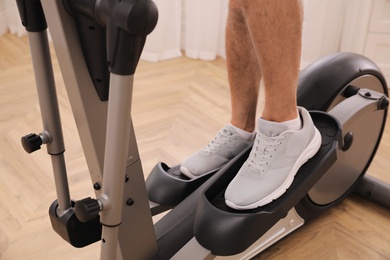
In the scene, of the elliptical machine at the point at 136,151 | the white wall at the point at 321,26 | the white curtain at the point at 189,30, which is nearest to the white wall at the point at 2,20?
the white curtain at the point at 189,30

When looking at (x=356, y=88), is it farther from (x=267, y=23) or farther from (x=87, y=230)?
(x=87, y=230)

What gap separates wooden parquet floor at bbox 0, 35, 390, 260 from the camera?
4.22 ft

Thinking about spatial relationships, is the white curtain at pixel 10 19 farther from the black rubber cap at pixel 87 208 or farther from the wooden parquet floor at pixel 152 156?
the black rubber cap at pixel 87 208

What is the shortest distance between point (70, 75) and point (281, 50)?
1.36 feet

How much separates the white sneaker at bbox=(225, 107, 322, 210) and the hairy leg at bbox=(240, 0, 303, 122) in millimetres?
39

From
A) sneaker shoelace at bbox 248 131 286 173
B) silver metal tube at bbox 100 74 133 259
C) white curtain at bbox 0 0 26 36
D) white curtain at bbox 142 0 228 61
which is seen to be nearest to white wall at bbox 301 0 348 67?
white curtain at bbox 142 0 228 61

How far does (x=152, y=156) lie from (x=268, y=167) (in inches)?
29.6

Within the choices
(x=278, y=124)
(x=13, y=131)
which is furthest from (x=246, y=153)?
(x=13, y=131)

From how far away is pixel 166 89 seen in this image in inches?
88.4

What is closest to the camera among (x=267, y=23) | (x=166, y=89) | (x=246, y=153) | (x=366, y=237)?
(x=267, y=23)

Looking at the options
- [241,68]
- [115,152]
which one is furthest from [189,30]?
[115,152]

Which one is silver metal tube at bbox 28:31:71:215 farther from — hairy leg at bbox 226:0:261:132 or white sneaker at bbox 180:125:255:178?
hairy leg at bbox 226:0:261:132

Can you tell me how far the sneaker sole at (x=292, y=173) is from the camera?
0.99 meters

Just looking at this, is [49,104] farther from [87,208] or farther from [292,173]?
[292,173]
